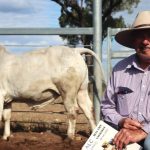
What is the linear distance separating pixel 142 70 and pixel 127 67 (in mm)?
141

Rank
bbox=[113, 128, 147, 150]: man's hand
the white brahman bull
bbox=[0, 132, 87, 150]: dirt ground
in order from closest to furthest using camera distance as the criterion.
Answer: bbox=[113, 128, 147, 150]: man's hand → bbox=[0, 132, 87, 150]: dirt ground → the white brahman bull

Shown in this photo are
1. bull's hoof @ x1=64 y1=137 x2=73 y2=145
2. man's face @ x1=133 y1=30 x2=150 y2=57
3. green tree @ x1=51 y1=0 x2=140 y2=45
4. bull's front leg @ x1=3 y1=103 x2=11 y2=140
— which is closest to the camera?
man's face @ x1=133 y1=30 x2=150 y2=57

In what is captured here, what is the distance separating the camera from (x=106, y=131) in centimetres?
417

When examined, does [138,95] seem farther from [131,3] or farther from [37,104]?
[131,3]

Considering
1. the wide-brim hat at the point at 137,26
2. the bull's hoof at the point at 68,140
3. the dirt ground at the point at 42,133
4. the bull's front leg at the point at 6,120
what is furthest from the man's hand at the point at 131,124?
the bull's front leg at the point at 6,120

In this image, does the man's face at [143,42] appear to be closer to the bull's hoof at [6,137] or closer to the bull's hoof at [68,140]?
the bull's hoof at [68,140]

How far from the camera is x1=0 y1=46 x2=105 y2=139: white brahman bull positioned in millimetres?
9234

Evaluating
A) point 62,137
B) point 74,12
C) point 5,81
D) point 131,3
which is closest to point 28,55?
point 5,81

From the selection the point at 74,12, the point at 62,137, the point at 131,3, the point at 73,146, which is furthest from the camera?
the point at 131,3

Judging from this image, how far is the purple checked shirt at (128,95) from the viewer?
4258mm

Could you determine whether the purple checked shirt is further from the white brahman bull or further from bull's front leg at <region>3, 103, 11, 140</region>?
bull's front leg at <region>3, 103, 11, 140</region>

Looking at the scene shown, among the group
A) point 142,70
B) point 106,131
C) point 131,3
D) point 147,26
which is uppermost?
point 147,26

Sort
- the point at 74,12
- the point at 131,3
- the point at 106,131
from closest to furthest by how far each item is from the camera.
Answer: the point at 106,131, the point at 74,12, the point at 131,3

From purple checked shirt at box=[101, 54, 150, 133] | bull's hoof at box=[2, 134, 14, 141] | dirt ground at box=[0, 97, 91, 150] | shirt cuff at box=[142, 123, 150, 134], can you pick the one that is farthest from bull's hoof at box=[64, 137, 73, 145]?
shirt cuff at box=[142, 123, 150, 134]
